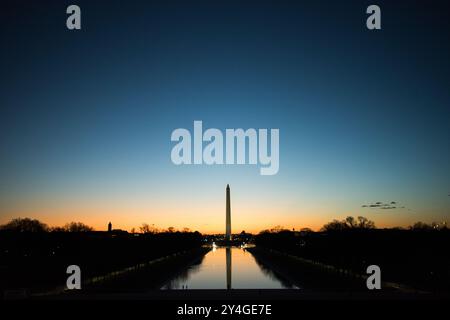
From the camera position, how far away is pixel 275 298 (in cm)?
1966

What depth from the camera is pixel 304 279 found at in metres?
37.9
